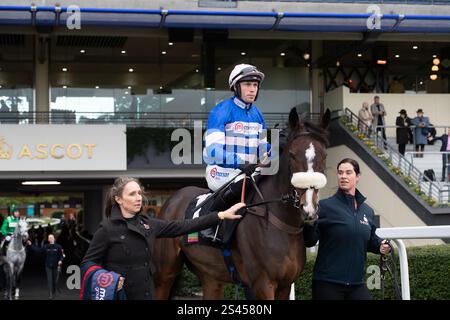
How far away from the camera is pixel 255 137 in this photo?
552cm

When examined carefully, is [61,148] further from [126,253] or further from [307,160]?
[126,253]

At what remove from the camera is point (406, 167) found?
1873 centimetres

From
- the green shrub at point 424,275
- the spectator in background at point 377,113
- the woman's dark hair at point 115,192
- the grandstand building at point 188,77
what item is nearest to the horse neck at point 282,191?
the woman's dark hair at point 115,192

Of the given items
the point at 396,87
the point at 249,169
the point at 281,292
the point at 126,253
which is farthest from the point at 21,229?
the point at 126,253

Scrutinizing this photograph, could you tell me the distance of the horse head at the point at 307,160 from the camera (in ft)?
14.7

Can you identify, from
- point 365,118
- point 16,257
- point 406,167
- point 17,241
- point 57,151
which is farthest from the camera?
point 365,118

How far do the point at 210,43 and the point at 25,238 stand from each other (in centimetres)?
818

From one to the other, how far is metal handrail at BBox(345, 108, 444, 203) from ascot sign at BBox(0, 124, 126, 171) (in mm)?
6599

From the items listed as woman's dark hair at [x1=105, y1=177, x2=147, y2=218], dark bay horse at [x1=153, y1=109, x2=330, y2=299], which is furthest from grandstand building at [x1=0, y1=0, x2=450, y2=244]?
woman's dark hair at [x1=105, y1=177, x2=147, y2=218]

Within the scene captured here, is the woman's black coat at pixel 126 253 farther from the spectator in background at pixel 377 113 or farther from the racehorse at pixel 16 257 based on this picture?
the spectator in background at pixel 377 113

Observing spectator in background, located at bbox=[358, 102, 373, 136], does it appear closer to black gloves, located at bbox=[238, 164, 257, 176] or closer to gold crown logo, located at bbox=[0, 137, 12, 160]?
gold crown logo, located at bbox=[0, 137, 12, 160]

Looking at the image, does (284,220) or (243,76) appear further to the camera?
(243,76)

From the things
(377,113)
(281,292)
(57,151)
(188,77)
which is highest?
(188,77)

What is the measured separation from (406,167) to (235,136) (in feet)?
46.1
